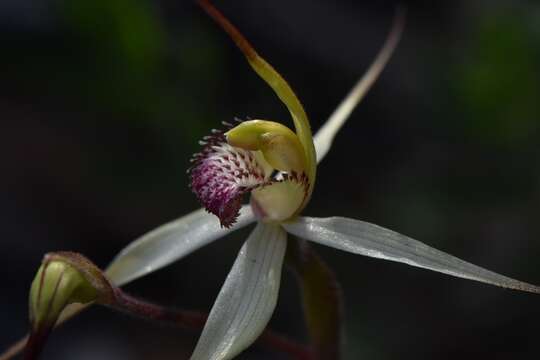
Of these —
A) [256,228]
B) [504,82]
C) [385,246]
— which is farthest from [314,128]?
[385,246]

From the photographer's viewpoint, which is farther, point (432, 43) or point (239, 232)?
point (432, 43)

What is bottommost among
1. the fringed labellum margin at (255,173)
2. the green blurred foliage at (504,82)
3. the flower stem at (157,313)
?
the flower stem at (157,313)

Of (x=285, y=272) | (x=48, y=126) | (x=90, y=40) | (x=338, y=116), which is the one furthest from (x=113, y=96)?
(x=338, y=116)

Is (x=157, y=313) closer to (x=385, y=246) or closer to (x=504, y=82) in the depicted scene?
(x=385, y=246)

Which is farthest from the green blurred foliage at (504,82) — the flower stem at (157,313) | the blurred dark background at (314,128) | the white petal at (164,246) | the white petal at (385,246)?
the flower stem at (157,313)

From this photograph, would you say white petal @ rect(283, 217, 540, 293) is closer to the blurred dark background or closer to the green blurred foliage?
the blurred dark background

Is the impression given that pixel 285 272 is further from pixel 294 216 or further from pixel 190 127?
pixel 294 216

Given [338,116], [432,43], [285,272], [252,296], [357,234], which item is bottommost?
[285,272]

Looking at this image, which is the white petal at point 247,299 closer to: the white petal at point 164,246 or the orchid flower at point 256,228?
the orchid flower at point 256,228
